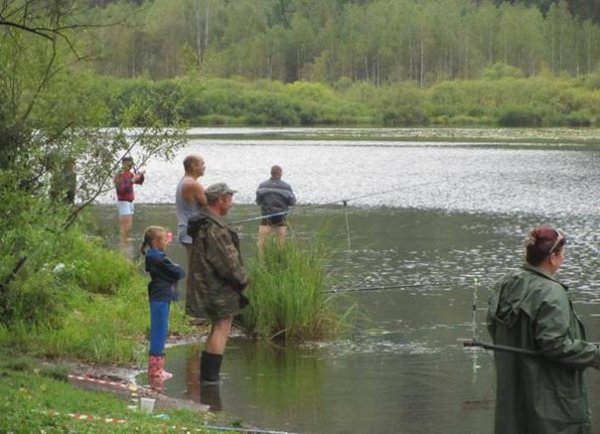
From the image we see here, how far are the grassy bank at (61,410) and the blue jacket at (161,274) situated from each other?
43.8 inches

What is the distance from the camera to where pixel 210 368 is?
11.7 metres

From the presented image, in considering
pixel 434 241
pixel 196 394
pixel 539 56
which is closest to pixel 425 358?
pixel 196 394

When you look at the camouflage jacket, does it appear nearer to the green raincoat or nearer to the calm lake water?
the calm lake water

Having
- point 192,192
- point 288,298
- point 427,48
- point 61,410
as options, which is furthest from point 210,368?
point 427,48

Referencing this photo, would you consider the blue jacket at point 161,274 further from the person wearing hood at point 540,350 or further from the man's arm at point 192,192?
the person wearing hood at point 540,350

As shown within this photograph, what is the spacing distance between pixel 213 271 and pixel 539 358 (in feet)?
14.3

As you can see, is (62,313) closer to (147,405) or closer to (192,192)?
(192,192)

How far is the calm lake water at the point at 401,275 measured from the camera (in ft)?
37.2

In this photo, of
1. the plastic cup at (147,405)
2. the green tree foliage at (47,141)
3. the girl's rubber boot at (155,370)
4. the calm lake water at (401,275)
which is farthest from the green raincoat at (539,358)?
the girl's rubber boot at (155,370)

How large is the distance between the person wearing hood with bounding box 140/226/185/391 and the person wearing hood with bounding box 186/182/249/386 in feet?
1.43

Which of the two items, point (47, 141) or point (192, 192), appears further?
point (192, 192)

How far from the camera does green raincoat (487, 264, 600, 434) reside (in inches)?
288

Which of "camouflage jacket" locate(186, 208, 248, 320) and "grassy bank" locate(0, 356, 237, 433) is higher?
"camouflage jacket" locate(186, 208, 248, 320)

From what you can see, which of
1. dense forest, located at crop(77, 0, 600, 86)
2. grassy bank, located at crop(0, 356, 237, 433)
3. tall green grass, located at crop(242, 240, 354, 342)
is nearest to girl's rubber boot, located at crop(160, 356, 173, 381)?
grassy bank, located at crop(0, 356, 237, 433)
